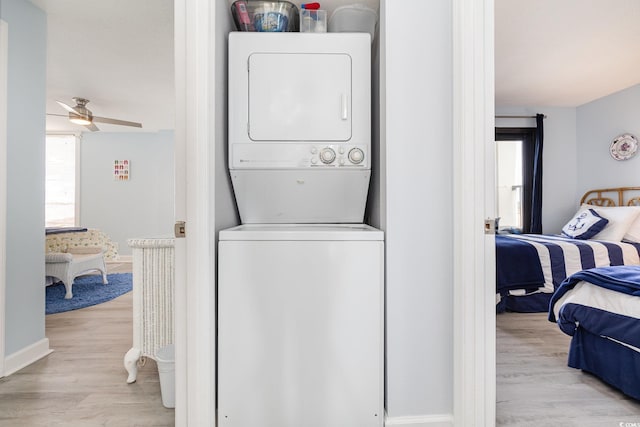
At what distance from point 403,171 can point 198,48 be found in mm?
960

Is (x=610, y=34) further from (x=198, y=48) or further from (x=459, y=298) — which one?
(x=198, y=48)

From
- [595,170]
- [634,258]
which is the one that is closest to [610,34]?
[634,258]

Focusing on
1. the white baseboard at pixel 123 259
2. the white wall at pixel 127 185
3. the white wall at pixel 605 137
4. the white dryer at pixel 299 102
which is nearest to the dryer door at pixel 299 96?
the white dryer at pixel 299 102

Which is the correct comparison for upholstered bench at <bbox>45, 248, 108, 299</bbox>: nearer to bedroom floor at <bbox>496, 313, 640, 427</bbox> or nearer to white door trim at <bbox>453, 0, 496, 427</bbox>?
white door trim at <bbox>453, 0, 496, 427</bbox>

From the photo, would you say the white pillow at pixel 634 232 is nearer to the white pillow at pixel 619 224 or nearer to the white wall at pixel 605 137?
the white pillow at pixel 619 224

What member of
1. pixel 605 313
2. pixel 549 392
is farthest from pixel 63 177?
pixel 605 313

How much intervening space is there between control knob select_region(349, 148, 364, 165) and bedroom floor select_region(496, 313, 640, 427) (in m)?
1.37

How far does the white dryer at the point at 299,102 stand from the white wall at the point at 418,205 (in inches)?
8.9

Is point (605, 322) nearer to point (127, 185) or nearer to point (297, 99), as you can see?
point (297, 99)

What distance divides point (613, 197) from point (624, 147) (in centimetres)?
65

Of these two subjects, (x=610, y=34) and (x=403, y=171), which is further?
(x=610, y=34)

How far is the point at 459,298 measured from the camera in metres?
1.32

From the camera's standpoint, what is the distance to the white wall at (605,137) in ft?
13.1

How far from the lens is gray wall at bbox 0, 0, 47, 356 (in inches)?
79.1
